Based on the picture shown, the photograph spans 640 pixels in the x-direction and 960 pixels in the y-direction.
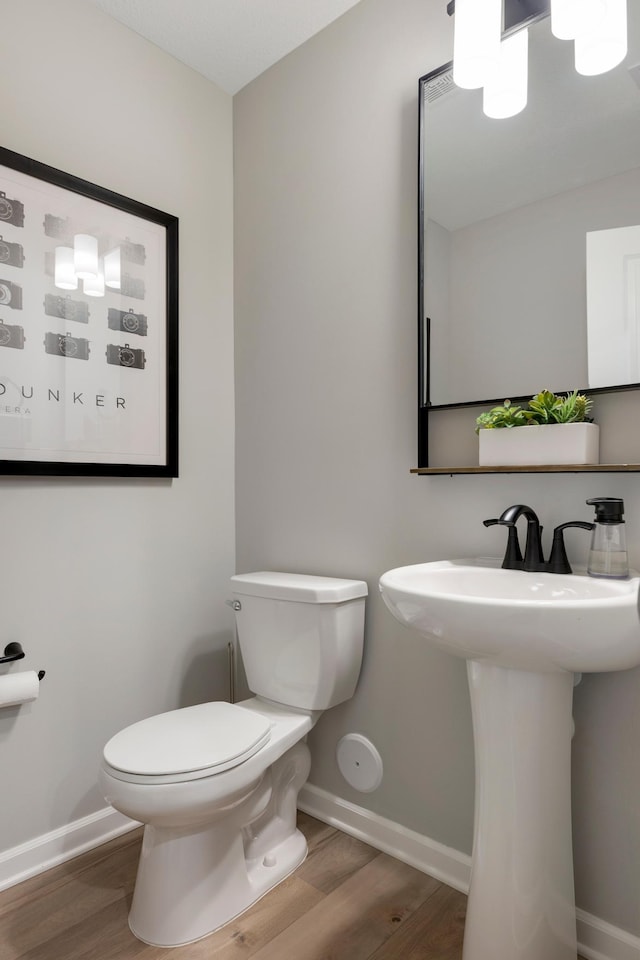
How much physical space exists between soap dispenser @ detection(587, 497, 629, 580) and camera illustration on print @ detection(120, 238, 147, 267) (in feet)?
4.83

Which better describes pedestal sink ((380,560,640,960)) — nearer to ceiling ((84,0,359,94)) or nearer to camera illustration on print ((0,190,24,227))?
camera illustration on print ((0,190,24,227))

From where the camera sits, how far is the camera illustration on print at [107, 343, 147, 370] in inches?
69.8

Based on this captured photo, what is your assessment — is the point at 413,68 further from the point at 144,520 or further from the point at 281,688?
the point at 281,688

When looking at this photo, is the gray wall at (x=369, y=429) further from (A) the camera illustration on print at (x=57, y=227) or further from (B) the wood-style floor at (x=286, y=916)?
(A) the camera illustration on print at (x=57, y=227)

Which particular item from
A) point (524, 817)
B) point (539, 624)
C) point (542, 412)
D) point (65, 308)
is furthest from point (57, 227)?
point (524, 817)

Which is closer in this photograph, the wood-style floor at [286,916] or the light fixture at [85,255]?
the wood-style floor at [286,916]

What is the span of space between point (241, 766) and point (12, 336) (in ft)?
4.01

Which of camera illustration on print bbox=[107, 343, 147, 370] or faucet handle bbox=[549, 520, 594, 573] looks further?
camera illustration on print bbox=[107, 343, 147, 370]

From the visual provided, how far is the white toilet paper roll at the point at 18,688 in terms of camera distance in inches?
57.2

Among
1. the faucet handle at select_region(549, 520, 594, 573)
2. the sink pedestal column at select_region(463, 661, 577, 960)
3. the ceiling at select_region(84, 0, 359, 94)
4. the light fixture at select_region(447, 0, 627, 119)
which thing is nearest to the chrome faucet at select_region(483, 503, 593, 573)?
the faucet handle at select_region(549, 520, 594, 573)

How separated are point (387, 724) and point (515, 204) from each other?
141 cm

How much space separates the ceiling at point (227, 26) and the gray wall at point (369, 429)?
55mm

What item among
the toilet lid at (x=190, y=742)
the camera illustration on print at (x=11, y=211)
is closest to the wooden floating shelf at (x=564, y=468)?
the toilet lid at (x=190, y=742)

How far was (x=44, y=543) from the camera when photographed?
1638 mm
